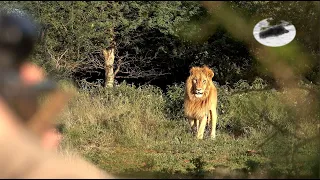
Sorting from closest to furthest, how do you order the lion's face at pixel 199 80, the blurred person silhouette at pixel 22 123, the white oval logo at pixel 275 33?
1. the blurred person silhouette at pixel 22 123
2. the white oval logo at pixel 275 33
3. the lion's face at pixel 199 80

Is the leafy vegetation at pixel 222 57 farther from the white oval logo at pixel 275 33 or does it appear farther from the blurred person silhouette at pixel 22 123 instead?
the blurred person silhouette at pixel 22 123

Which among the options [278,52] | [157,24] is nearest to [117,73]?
[157,24]

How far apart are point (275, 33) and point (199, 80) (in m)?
3.02

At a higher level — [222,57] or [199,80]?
[199,80]

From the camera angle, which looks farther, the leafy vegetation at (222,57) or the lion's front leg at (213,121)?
the lion's front leg at (213,121)

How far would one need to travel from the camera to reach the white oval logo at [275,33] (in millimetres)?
1203

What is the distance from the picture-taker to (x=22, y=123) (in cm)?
80

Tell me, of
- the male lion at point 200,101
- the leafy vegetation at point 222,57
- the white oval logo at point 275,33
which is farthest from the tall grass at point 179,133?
the white oval logo at point 275,33

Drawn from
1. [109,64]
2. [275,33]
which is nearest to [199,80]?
[109,64]

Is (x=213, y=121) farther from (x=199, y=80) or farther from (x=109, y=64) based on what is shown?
(x=109, y=64)

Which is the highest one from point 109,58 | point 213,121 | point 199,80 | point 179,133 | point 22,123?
point 199,80

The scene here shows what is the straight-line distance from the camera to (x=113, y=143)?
286cm

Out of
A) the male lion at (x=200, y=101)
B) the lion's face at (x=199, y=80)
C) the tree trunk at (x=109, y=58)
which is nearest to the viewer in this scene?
the tree trunk at (x=109, y=58)

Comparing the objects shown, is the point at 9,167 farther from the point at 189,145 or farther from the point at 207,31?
the point at 189,145
